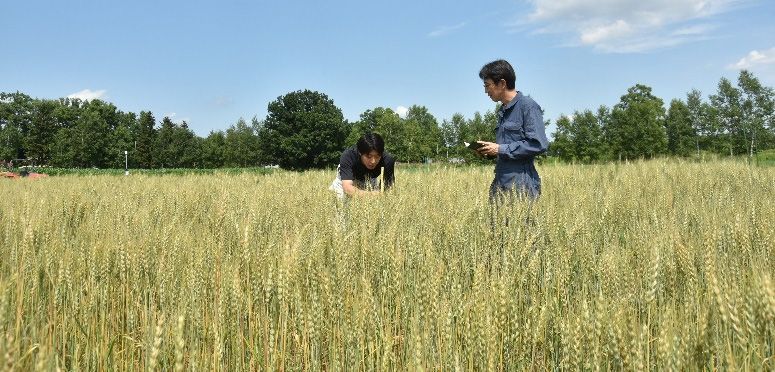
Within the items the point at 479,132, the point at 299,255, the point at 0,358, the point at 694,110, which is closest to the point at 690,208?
the point at 299,255

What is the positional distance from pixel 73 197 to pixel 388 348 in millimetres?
4806

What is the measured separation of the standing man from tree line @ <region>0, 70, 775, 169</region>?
2235 centimetres

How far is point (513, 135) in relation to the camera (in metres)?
3.20

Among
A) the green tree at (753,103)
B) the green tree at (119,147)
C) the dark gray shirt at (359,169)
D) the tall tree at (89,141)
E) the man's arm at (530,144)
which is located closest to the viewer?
the man's arm at (530,144)

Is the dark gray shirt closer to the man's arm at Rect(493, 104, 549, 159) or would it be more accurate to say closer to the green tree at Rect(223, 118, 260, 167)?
the man's arm at Rect(493, 104, 549, 159)

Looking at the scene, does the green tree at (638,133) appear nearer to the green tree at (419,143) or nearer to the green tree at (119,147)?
the green tree at (419,143)

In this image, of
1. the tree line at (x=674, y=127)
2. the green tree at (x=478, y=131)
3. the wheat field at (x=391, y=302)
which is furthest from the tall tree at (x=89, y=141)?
the wheat field at (x=391, y=302)

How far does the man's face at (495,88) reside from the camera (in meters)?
3.21

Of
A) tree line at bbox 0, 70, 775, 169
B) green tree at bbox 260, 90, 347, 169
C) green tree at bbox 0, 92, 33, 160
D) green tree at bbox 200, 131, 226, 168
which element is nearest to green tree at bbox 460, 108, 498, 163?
tree line at bbox 0, 70, 775, 169

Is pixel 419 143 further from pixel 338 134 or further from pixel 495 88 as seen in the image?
pixel 495 88

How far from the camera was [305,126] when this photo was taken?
51.1 m

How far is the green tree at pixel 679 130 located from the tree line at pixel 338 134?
0.09 metres

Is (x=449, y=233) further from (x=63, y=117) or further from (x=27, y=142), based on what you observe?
(x=63, y=117)

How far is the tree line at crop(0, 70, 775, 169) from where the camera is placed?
37.8 metres
